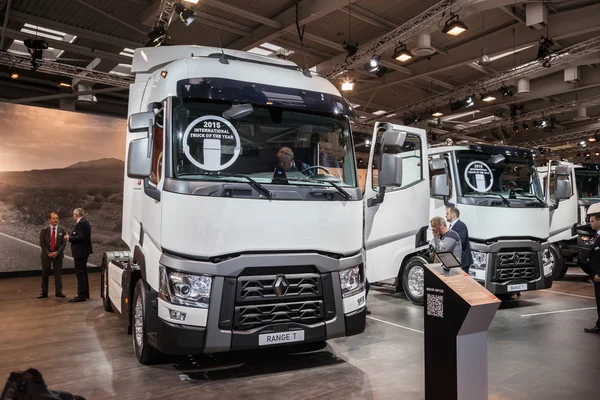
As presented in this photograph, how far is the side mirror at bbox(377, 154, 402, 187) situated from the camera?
4703 mm

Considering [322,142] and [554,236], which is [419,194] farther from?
[554,236]

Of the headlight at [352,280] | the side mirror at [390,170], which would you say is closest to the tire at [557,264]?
the side mirror at [390,170]

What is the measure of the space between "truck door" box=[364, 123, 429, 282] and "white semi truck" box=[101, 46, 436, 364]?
241 centimetres

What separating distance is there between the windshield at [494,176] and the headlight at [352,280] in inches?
149

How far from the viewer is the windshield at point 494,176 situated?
747 cm

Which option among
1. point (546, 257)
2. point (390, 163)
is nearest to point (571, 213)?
point (546, 257)

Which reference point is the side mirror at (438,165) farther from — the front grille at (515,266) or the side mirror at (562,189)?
the side mirror at (562,189)

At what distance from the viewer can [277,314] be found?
3.90 metres

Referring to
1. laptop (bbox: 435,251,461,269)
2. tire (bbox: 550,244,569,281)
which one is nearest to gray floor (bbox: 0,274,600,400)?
laptop (bbox: 435,251,461,269)

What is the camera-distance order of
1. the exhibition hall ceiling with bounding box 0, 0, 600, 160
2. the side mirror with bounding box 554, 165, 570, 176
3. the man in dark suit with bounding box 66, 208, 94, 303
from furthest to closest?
the exhibition hall ceiling with bounding box 0, 0, 600, 160, the side mirror with bounding box 554, 165, 570, 176, the man in dark suit with bounding box 66, 208, 94, 303

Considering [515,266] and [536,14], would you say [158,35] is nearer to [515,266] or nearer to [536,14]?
[515,266]

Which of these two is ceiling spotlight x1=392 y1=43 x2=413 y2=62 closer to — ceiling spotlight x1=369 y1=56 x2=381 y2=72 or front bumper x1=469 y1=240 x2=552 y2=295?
ceiling spotlight x1=369 y1=56 x2=381 y2=72

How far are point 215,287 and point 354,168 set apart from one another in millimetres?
1710

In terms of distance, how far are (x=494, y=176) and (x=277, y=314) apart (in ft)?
16.9
